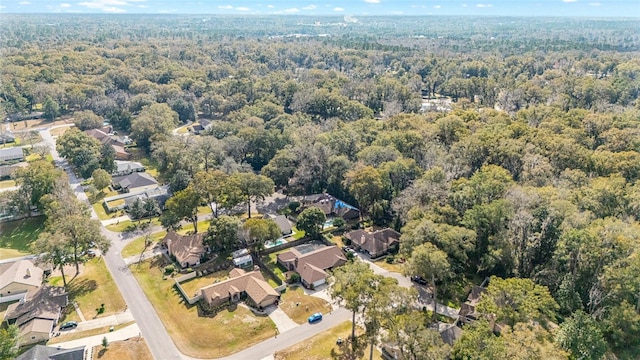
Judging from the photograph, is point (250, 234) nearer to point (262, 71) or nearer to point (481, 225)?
point (481, 225)

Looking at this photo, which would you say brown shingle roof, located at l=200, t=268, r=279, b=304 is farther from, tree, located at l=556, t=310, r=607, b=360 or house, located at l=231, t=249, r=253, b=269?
tree, located at l=556, t=310, r=607, b=360

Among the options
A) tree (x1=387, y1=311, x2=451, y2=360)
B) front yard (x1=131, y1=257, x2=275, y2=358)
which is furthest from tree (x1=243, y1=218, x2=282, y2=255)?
tree (x1=387, y1=311, x2=451, y2=360)

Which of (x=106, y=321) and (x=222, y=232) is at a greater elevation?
(x=222, y=232)

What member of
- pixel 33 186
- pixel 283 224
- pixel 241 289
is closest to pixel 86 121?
pixel 33 186

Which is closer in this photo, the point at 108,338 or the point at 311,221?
the point at 108,338

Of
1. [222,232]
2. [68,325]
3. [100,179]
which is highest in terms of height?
[222,232]

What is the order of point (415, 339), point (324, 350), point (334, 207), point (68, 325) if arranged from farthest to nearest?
point (334, 207) < point (68, 325) < point (324, 350) < point (415, 339)

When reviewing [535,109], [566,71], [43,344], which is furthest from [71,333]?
[566,71]

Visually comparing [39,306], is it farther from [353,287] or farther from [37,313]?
[353,287]
